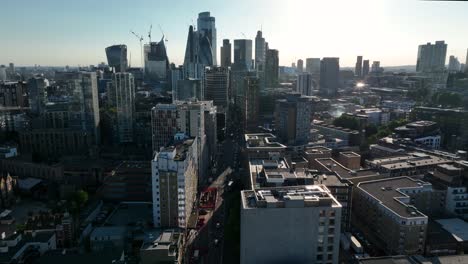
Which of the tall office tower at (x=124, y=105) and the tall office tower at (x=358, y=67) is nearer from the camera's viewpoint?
the tall office tower at (x=124, y=105)

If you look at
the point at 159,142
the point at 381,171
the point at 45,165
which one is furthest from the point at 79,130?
the point at 381,171

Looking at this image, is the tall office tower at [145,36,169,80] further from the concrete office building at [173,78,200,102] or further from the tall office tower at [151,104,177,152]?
the tall office tower at [151,104,177,152]

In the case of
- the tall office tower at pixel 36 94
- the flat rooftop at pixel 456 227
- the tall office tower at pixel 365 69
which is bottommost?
the flat rooftop at pixel 456 227

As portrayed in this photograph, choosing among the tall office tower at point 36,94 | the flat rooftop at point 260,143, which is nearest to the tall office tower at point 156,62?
the tall office tower at point 36,94

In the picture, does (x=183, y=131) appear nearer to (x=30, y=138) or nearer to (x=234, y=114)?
(x=30, y=138)

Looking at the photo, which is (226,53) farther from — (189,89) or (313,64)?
(189,89)

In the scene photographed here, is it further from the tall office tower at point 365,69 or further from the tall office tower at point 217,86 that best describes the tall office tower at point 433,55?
the tall office tower at point 217,86

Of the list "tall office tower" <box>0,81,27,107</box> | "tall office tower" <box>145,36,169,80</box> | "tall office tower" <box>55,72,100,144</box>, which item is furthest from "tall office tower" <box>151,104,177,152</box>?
"tall office tower" <box>145,36,169,80</box>
